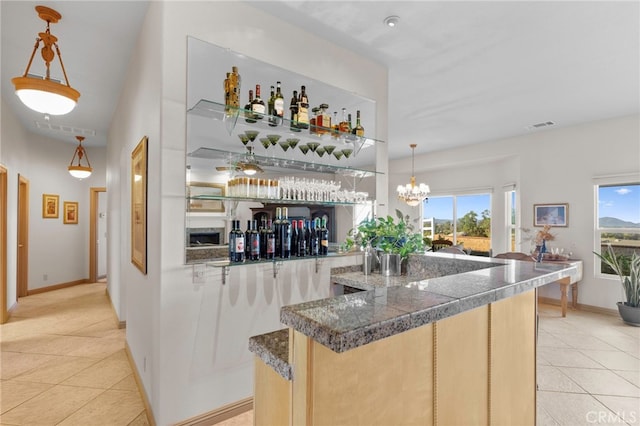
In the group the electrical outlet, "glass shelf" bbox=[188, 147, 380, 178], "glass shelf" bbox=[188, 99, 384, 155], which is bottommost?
the electrical outlet

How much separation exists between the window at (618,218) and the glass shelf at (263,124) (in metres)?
4.24

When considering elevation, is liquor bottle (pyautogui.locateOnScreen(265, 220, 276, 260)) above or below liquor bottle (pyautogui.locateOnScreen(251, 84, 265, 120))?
below

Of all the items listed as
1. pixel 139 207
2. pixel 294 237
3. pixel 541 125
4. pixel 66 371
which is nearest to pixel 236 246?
pixel 294 237

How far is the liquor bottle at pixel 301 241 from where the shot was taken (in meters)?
2.47

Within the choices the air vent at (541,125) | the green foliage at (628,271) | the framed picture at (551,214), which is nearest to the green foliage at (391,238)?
the green foliage at (628,271)

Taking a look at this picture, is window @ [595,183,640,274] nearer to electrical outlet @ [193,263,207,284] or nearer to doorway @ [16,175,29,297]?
electrical outlet @ [193,263,207,284]

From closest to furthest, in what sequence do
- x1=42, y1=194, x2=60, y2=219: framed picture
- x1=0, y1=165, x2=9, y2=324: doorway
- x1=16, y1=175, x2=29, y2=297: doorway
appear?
1. x1=0, y1=165, x2=9, y2=324: doorway
2. x1=16, y1=175, x2=29, y2=297: doorway
3. x1=42, y1=194, x2=60, y2=219: framed picture

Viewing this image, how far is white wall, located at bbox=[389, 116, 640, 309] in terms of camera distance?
479 cm

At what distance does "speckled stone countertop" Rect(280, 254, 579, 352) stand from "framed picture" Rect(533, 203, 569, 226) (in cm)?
457

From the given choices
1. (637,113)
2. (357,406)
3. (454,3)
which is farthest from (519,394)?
(637,113)

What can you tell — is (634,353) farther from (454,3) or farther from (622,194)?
(454,3)

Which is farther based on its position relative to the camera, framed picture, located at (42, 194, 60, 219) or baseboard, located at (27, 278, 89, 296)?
framed picture, located at (42, 194, 60, 219)

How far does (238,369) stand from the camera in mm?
2252

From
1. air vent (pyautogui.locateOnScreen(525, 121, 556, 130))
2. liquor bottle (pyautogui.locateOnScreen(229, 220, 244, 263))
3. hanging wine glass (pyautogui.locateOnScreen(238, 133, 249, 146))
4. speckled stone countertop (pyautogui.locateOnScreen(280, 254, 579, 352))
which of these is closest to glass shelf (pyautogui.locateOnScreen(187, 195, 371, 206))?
liquor bottle (pyautogui.locateOnScreen(229, 220, 244, 263))
